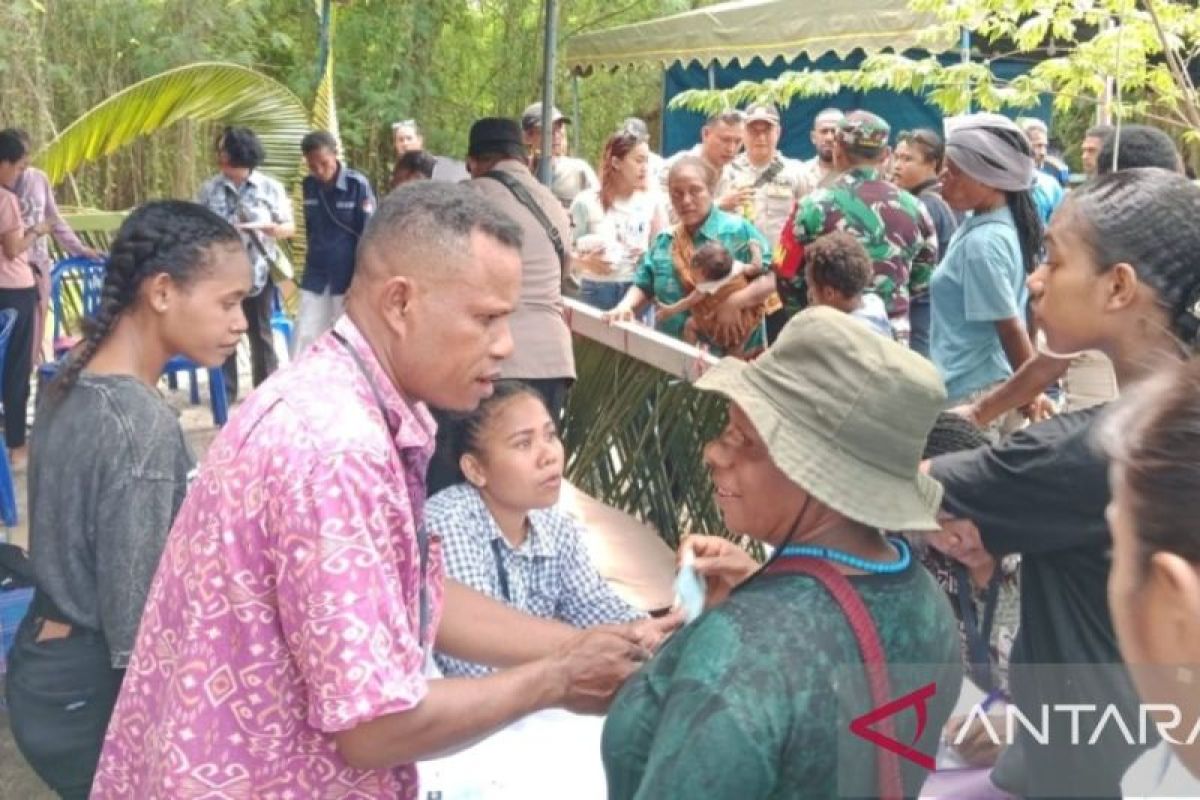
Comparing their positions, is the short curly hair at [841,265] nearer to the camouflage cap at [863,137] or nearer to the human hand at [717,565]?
the camouflage cap at [863,137]

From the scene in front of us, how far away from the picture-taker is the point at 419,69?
50.2ft

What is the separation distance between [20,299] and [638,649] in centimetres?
612

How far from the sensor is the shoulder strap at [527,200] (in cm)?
477

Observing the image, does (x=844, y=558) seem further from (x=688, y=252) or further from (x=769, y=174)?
(x=769, y=174)

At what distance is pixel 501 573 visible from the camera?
3.09 meters

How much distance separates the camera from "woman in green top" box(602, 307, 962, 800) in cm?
139

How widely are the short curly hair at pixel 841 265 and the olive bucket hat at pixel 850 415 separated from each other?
2.80 meters

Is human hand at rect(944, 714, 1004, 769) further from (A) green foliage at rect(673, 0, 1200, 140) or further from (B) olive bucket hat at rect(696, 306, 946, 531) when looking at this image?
(A) green foliage at rect(673, 0, 1200, 140)

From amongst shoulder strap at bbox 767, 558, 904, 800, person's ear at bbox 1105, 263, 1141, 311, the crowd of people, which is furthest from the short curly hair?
shoulder strap at bbox 767, 558, 904, 800

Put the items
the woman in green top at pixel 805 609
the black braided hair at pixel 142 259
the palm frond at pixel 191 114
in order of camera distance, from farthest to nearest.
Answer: the palm frond at pixel 191 114 → the black braided hair at pixel 142 259 → the woman in green top at pixel 805 609

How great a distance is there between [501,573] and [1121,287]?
1.55 metres

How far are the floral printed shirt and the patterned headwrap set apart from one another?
10.7ft

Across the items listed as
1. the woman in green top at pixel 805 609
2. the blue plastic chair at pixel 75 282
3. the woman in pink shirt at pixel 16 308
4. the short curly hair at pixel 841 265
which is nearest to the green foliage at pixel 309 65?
the blue plastic chair at pixel 75 282

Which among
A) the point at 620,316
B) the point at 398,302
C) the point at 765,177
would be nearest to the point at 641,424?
the point at 620,316
